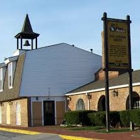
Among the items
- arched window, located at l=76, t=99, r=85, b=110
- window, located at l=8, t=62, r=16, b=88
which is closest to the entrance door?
arched window, located at l=76, t=99, r=85, b=110

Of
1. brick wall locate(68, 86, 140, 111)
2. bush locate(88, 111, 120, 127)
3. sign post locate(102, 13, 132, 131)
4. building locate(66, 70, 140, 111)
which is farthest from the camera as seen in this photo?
building locate(66, 70, 140, 111)

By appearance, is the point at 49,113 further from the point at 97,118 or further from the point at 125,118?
the point at 125,118

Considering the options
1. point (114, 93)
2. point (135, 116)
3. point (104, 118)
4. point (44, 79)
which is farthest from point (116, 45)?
point (44, 79)

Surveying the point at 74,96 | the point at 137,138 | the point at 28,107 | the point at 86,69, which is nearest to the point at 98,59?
the point at 86,69

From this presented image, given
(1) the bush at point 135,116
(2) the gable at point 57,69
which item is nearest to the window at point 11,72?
(2) the gable at point 57,69

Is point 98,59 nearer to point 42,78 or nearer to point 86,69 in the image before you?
point 86,69

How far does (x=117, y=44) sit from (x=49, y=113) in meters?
15.8

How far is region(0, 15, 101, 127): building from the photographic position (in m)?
36.8

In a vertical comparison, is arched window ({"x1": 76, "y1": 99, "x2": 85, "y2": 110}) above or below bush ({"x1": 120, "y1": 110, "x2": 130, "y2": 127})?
above

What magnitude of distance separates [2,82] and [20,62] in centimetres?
691

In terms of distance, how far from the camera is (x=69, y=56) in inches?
1547

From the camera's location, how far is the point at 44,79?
37.8 m

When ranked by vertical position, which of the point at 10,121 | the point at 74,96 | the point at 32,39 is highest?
the point at 32,39

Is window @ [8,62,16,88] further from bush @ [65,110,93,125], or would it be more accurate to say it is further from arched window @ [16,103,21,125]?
bush @ [65,110,93,125]
